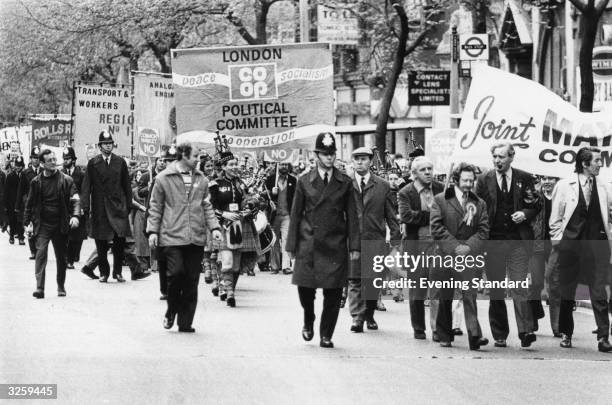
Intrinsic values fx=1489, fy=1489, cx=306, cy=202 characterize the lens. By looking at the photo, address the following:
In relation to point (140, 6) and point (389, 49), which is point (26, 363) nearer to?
point (140, 6)

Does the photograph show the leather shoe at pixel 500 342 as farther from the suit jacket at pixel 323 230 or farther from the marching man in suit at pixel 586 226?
the suit jacket at pixel 323 230

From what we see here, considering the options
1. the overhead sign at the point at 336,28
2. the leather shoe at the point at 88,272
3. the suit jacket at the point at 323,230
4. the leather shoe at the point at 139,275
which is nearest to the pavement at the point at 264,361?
the suit jacket at the point at 323,230

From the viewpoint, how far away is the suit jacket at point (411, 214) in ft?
45.4

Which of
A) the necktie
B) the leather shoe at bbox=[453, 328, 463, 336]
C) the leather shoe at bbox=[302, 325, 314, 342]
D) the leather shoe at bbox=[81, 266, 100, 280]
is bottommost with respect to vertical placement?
the leather shoe at bbox=[81, 266, 100, 280]

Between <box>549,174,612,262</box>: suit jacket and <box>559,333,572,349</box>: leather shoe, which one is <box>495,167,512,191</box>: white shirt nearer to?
<box>549,174,612,262</box>: suit jacket

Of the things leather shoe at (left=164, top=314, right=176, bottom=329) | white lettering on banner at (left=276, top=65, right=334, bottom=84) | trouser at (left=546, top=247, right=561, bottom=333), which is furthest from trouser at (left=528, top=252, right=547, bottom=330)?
white lettering on banner at (left=276, top=65, right=334, bottom=84)

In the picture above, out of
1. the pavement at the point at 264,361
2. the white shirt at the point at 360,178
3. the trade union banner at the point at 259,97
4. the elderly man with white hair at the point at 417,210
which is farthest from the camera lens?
the trade union banner at the point at 259,97

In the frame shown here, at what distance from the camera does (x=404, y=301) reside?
17562 mm

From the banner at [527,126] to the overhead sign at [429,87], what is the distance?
47.1ft

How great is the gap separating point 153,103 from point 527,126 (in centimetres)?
1667

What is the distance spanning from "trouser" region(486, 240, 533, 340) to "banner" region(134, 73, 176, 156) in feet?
56.7

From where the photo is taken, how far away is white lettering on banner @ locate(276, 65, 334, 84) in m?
20.5

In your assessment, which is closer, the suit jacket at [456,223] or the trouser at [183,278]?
the suit jacket at [456,223]

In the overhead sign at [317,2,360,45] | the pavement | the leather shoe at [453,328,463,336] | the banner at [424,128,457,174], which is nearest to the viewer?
the pavement
